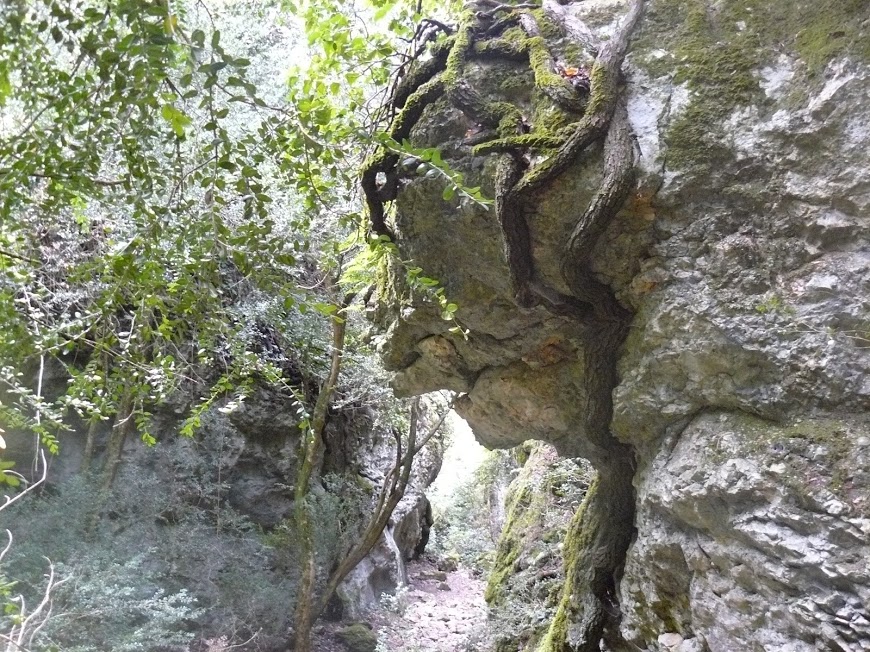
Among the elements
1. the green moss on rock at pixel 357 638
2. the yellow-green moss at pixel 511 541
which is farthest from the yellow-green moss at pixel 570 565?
the green moss on rock at pixel 357 638

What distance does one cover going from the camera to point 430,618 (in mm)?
6828

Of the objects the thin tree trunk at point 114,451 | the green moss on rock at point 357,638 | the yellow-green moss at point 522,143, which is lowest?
the green moss on rock at point 357,638

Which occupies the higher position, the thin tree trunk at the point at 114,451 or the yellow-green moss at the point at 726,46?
the yellow-green moss at the point at 726,46

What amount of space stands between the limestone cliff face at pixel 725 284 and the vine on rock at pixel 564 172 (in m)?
0.06

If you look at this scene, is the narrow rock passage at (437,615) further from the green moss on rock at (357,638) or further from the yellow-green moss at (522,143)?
the yellow-green moss at (522,143)

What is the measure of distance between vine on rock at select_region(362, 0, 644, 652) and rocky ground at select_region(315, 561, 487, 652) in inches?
79.7

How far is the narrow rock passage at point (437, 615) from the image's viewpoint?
5449 mm

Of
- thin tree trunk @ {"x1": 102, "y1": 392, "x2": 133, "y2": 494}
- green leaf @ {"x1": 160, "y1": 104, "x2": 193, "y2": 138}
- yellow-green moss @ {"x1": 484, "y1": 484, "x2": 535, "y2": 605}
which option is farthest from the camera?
thin tree trunk @ {"x1": 102, "y1": 392, "x2": 133, "y2": 494}

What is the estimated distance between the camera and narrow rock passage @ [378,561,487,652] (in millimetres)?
5449

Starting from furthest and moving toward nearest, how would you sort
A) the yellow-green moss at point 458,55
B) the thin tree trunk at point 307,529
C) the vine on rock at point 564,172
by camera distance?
the thin tree trunk at point 307,529, the yellow-green moss at point 458,55, the vine on rock at point 564,172

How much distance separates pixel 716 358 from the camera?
210cm

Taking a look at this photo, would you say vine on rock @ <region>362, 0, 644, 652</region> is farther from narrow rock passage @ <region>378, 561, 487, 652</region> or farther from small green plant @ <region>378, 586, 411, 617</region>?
small green plant @ <region>378, 586, 411, 617</region>

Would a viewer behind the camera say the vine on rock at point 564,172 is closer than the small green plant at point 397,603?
Yes

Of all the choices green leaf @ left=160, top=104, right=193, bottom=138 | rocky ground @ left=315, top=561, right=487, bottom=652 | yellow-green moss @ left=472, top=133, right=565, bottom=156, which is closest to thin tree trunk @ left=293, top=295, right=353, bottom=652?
rocky ground @ left=315, top=561, right=487, bottom=652
